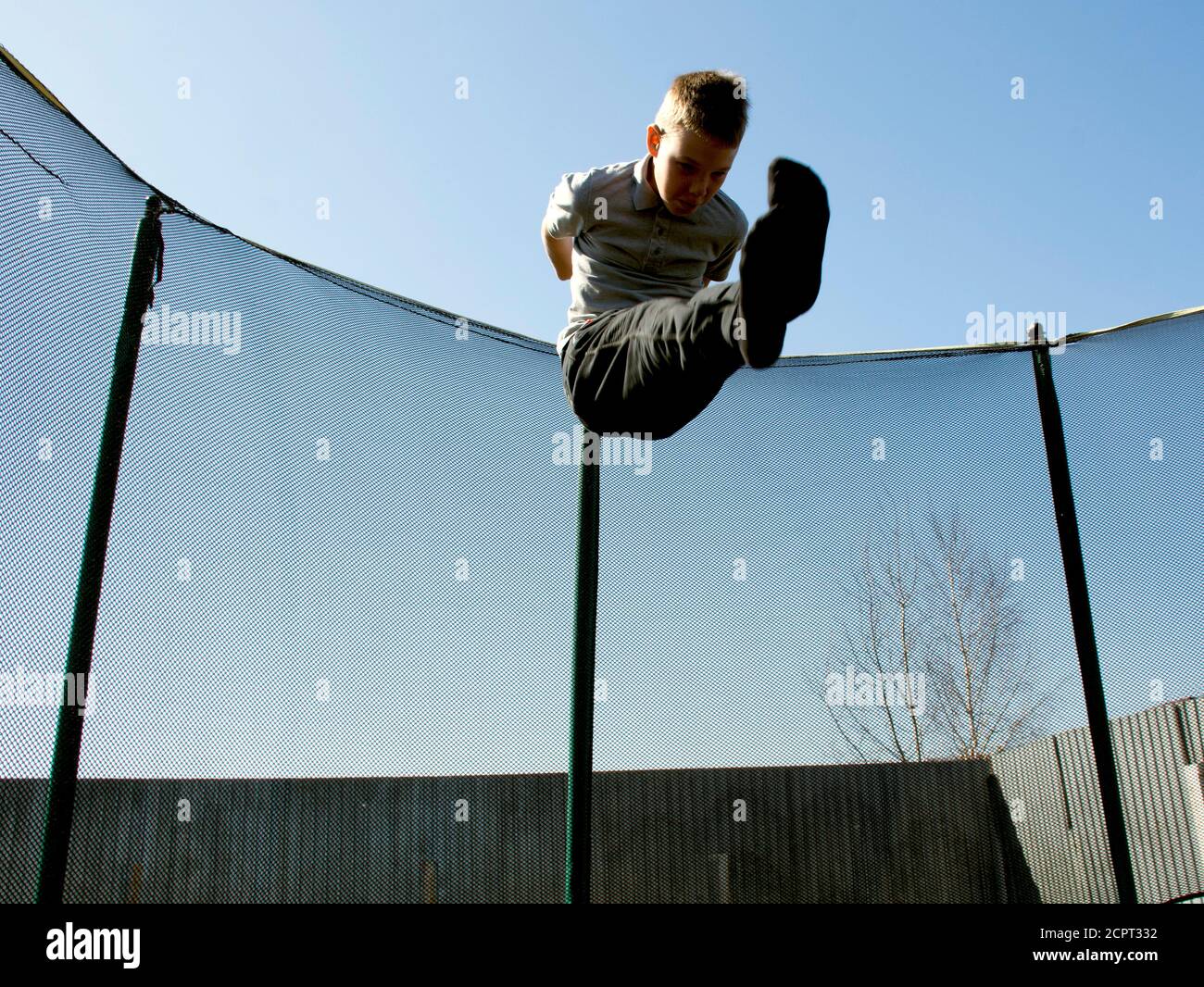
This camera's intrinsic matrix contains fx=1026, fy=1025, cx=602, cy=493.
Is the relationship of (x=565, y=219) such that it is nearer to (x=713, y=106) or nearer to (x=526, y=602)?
(x=713, y=106)

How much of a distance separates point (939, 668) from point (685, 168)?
1604 mm

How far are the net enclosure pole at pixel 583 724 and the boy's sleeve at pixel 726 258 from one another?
0.77 m

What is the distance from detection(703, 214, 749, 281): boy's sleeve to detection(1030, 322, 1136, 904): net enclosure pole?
1155mm

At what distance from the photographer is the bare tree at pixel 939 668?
283cm

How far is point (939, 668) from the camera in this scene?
2.88 metres

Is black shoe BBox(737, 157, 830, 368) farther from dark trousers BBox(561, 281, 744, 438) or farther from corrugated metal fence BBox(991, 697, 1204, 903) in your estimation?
corrugated metal fence BBox(991, 697, 1204, 903)

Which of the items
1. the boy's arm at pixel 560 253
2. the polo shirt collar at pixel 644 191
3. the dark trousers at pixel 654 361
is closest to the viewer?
the dark trousers at pixel 654 361
